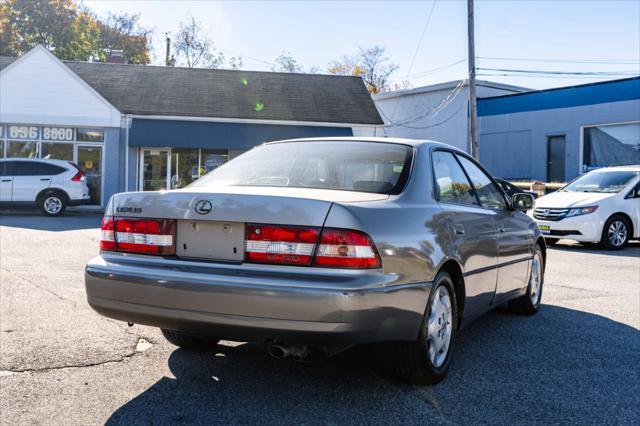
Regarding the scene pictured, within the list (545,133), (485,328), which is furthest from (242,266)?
(545,133)

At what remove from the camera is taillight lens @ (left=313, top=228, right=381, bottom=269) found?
10.8 ft

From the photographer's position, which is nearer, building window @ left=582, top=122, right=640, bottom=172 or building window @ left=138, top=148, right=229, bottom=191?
building window @ left=138, top=148, right=229, bottom=191

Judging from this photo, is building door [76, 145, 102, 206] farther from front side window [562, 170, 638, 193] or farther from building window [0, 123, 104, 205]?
front side window [562, 170, 638, 193]

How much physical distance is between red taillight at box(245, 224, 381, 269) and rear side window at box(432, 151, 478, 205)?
1037mm

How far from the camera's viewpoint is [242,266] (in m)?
3.42

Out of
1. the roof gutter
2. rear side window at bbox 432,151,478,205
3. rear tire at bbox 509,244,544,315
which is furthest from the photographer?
the roof gutter

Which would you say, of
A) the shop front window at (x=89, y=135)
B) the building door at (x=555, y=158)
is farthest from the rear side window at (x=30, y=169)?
the building door at (x=555, y=158)

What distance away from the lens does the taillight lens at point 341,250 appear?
3307mm

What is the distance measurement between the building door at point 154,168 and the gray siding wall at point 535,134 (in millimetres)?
16320

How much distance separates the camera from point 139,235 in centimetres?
376

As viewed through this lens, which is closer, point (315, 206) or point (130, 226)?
point (315, 206)

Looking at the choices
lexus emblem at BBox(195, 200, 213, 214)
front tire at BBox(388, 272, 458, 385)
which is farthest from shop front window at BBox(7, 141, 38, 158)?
front tire at BBox(388, 272, 458, 385)

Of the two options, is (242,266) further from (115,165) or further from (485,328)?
(115,165)

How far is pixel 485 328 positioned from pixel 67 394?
11.0 feet
